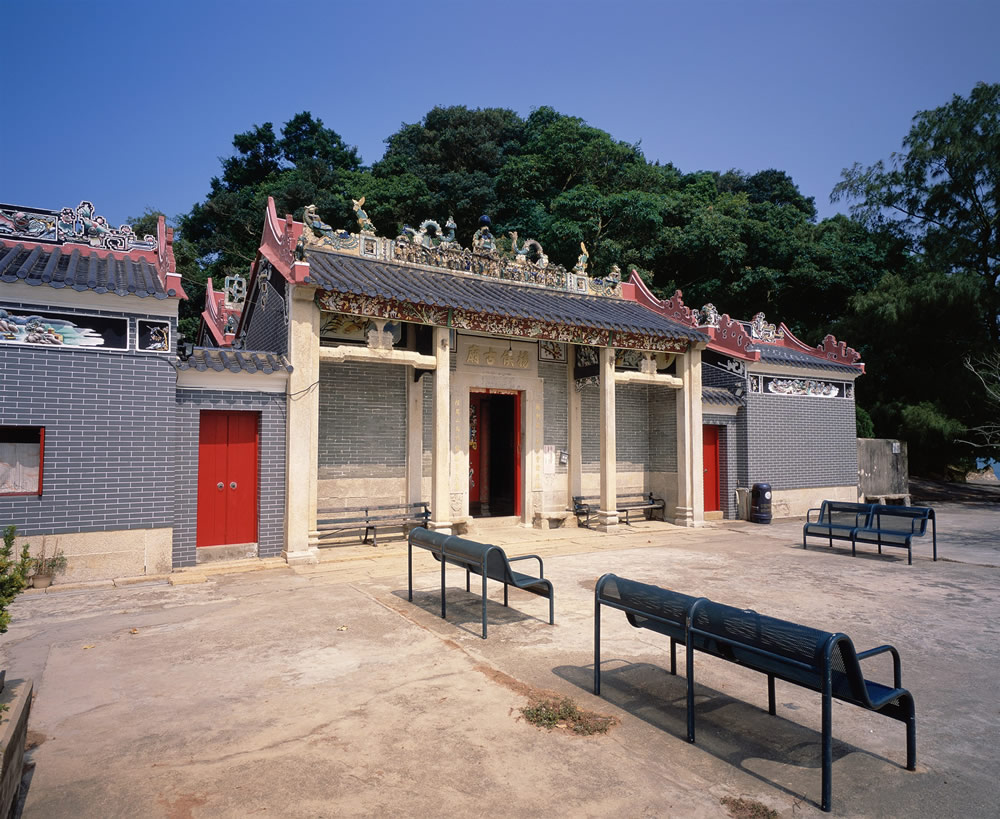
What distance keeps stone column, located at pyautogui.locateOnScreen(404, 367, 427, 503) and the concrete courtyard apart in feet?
11.9

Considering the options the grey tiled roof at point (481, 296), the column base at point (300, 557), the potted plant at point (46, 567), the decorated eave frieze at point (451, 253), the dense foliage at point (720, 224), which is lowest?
the column base at point (300, 557)

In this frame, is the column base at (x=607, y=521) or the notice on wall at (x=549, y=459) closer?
the column base at (x=607, y=521)

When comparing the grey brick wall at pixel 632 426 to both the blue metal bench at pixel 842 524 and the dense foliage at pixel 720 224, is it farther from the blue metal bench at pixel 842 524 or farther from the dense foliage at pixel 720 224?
the dense foliage at pixel 720 224

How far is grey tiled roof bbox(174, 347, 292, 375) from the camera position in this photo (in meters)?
8.25

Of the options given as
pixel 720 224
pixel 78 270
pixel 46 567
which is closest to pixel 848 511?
pixel 46 567

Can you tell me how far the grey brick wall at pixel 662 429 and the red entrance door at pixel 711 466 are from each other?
1021 mm

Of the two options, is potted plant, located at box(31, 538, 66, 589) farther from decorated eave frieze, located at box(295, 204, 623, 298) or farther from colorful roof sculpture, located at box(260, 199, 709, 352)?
decorated eave frieze, located at box(295, 204, 623, 298)

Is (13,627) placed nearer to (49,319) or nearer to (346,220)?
(49,319)

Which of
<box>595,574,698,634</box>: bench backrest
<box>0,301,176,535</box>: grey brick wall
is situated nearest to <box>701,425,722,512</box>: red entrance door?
<box>595,574,698,634</box>: bench backrest

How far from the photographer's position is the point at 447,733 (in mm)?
3553

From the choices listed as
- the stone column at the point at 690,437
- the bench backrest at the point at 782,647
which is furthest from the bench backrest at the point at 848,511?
the bench backrest at the point at 782,647

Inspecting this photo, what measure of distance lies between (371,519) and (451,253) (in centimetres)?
510

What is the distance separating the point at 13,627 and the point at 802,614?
7.33 m

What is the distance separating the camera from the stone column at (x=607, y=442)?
11.8 m
